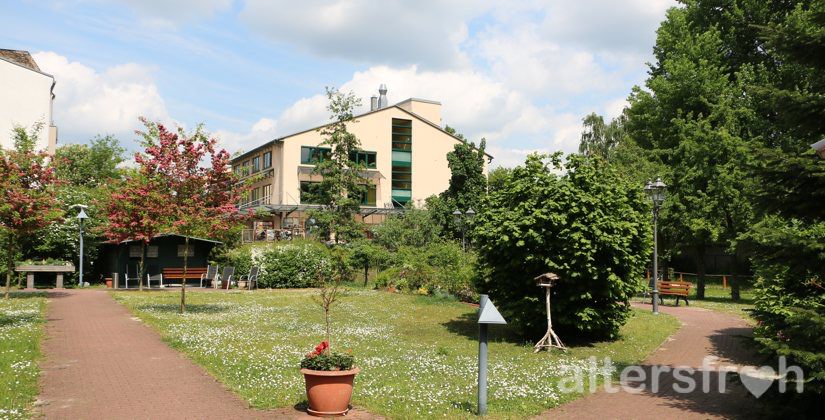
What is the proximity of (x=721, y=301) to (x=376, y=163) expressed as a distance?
3447 centimetres

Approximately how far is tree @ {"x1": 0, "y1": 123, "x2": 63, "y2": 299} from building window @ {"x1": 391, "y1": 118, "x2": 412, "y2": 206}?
39.9m

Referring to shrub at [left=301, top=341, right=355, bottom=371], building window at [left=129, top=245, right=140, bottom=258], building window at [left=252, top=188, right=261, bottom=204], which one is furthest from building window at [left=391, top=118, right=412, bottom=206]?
shrub at [left=301, top=341, right=355, bottom=371]

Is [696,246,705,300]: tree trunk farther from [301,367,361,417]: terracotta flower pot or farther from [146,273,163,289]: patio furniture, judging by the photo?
[301,367,361,417]: terracotta flower pot

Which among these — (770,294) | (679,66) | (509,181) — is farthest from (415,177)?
(770,294)

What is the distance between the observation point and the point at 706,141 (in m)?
31.8

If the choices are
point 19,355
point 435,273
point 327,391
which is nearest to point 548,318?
point 327,391

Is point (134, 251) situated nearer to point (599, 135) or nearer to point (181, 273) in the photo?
point (181, 273)

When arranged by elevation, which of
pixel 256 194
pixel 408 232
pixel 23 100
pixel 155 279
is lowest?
pixel 155 279

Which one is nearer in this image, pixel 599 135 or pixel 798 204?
pixel 798 204

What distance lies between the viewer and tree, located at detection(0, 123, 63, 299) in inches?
775

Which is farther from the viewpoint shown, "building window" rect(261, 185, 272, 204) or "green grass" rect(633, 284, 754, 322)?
"building window" rect(261, 185, 272, 204)

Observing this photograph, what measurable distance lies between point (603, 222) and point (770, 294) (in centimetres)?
359

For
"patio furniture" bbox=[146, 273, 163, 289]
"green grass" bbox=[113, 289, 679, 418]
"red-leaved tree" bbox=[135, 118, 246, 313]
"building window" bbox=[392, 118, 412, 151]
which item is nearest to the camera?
"green grass" bbox=[113, 289, 679, 418]

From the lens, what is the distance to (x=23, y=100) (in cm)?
4341
